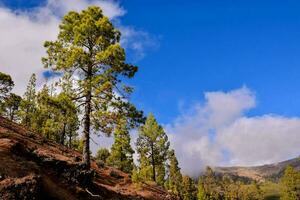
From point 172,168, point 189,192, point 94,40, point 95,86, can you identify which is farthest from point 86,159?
point 189,192

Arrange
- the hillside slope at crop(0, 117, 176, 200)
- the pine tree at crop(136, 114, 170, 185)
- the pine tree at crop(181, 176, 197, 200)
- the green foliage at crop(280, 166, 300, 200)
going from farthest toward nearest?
the pine tree at crop(181, 176, 197, 200)
the green foliage at crop(280, 166, 300, 200)
the pine tree at crop(136, 114, 170, 185)
the hillside slope at crop(0, 117, 176, 200)

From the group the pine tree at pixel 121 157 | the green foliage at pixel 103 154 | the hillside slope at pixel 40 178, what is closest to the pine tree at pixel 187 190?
the green foliage at pixel 103 154

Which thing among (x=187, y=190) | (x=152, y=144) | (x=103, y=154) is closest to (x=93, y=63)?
(x=152, y=144)

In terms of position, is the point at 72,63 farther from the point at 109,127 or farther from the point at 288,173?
the point at 288,173

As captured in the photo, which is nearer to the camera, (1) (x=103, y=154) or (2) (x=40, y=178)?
(2) (x=40, y=178)

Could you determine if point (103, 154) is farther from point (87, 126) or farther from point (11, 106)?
point (87, 126)

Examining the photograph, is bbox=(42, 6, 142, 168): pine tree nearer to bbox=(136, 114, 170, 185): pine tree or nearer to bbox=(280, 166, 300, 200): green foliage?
bbox=(136, 114, 170, 185): pine tree

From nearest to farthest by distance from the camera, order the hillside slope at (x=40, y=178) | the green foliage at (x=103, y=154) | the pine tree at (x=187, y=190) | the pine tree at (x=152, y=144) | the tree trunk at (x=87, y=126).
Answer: the hillside slope at (x=40, y=178), the tree trunk at (x=87, y=126), the pine tree at (x=152, y=144), the green foliage at (x=103, y=154), the pine tree at (x=187, y=190)

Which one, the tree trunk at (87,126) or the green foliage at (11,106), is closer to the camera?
the tree trunk at (87,126)

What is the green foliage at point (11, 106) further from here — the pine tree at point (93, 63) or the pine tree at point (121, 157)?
the pine tree at point (93, 63)

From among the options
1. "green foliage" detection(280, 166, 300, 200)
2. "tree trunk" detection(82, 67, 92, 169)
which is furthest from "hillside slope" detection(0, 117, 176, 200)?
"green foliage" detection(280, 166, 300, 200)

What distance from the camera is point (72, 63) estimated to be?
22203 mm

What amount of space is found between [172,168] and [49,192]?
69463mm

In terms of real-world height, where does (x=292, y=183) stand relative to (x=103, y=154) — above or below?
below
